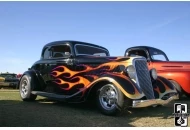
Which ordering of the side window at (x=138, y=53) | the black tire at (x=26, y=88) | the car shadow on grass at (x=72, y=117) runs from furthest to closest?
the side window at (x=138, y=53)
the black tire at (x=26, y=88)
the car shadow on grass at (x=72, y=117)

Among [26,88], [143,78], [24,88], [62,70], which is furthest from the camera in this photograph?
[24,88]

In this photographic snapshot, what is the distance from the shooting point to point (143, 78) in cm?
684

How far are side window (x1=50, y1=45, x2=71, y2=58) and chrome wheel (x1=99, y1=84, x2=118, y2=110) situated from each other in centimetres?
196

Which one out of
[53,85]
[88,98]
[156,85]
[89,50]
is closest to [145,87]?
[156,85]

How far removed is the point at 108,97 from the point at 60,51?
9.42ft

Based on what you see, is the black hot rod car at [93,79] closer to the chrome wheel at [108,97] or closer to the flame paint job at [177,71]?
the chrome wheel at [108,97]

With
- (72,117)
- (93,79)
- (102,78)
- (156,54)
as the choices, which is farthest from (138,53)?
(72,117)

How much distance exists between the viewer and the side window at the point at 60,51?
826 centimetres

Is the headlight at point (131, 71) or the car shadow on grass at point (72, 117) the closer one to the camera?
the car shadow on grass at point (72, 117)

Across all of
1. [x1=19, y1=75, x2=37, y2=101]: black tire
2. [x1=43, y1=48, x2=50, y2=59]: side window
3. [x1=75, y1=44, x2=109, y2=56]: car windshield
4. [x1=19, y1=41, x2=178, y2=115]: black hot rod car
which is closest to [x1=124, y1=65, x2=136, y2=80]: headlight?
[x1=19, y1=41, x2=178, y2=115]: black hot rod car

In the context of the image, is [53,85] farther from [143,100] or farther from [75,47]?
[143,100]

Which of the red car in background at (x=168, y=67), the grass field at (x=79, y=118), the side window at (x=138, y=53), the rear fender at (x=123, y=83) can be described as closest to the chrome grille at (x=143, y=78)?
the rear fender at (x=123, y=83)

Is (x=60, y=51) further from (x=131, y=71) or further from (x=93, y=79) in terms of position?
(x=131, y=71)

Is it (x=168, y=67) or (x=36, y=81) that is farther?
(x=168, y=67)
